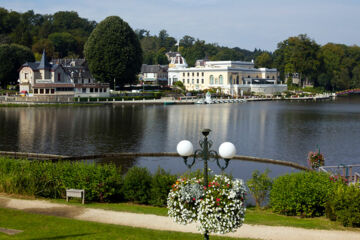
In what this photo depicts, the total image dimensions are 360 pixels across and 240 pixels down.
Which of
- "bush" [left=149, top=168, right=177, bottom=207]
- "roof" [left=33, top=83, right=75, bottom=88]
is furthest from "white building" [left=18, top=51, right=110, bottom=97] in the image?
"bush" [left=149, top=168, right=177, bottom=207]

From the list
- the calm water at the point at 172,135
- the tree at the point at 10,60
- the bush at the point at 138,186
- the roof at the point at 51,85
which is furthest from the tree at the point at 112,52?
the bush at the point at 138,186

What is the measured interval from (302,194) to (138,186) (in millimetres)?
6814

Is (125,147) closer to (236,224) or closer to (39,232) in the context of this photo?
(39,232)

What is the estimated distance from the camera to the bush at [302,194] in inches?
665

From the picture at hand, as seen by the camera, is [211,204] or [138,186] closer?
[211,204]

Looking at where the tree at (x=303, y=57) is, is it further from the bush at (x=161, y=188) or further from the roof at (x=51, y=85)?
the bush at (x=161, y=188)

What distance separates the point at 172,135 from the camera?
155 ft

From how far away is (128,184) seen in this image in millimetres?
19141

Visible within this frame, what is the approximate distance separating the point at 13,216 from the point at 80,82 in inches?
3653

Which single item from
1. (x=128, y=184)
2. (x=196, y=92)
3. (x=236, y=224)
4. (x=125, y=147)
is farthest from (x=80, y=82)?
(x=236, y=224)

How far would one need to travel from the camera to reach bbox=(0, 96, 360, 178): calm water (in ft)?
118

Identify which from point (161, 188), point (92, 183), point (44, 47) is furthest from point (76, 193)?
point (44, 47)

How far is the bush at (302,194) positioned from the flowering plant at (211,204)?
695 cm

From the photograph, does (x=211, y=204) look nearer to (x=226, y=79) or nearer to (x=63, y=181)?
(x=63, y=181)
